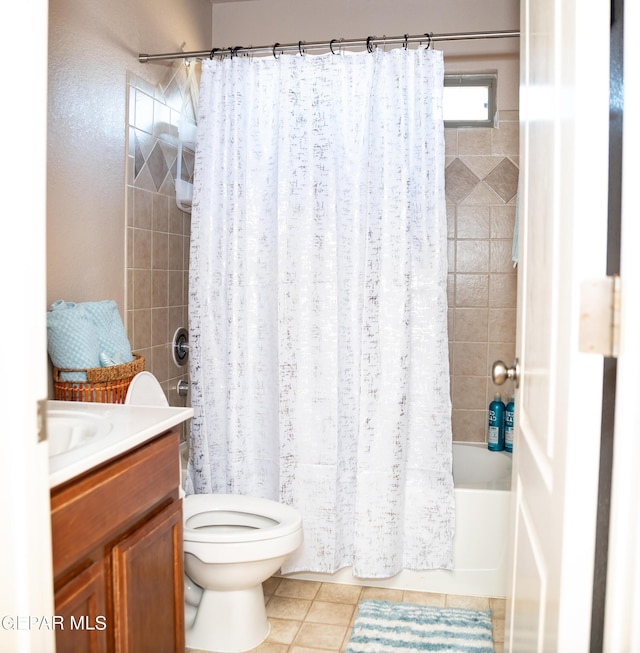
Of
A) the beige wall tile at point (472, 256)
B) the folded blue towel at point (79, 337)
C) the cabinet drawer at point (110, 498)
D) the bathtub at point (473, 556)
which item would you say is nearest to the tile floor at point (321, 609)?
the bathtub at point (473, 556)

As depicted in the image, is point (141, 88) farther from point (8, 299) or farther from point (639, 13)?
point (639, 13)

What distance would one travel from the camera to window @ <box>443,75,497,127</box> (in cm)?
332

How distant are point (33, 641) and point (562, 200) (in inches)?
36.6

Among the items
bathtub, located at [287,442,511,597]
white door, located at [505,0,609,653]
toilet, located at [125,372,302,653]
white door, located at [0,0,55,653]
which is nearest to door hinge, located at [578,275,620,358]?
white door, located at [505,0,609,653]

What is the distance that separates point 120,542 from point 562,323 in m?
1.03

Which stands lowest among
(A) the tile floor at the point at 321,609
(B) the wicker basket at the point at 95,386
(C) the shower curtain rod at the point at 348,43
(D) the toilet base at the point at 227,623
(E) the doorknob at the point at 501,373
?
(A) the tile floor at the point at 321,609

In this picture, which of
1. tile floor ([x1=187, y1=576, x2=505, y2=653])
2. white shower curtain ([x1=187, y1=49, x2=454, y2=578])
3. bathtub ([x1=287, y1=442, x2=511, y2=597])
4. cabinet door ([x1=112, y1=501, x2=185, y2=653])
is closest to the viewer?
cabinet door ([x1=112, y1=501, x2=185, y2=653])

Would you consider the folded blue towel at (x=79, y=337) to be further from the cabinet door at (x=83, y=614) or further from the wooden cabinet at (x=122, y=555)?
the cabinet door at (x=83, y=614)

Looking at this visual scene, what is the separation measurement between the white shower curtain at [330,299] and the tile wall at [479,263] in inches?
36.1

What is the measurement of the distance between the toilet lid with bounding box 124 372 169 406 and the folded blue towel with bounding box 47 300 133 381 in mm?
89

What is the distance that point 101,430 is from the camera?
154cm

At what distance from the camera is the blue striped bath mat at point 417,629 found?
2.13 m

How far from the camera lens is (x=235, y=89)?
2.52 metres

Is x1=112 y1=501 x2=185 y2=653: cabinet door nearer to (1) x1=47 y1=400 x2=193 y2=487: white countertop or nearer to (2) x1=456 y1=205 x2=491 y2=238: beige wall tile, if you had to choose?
(1) x1=47 y1=400 x2=193 y2=487: white countertop
